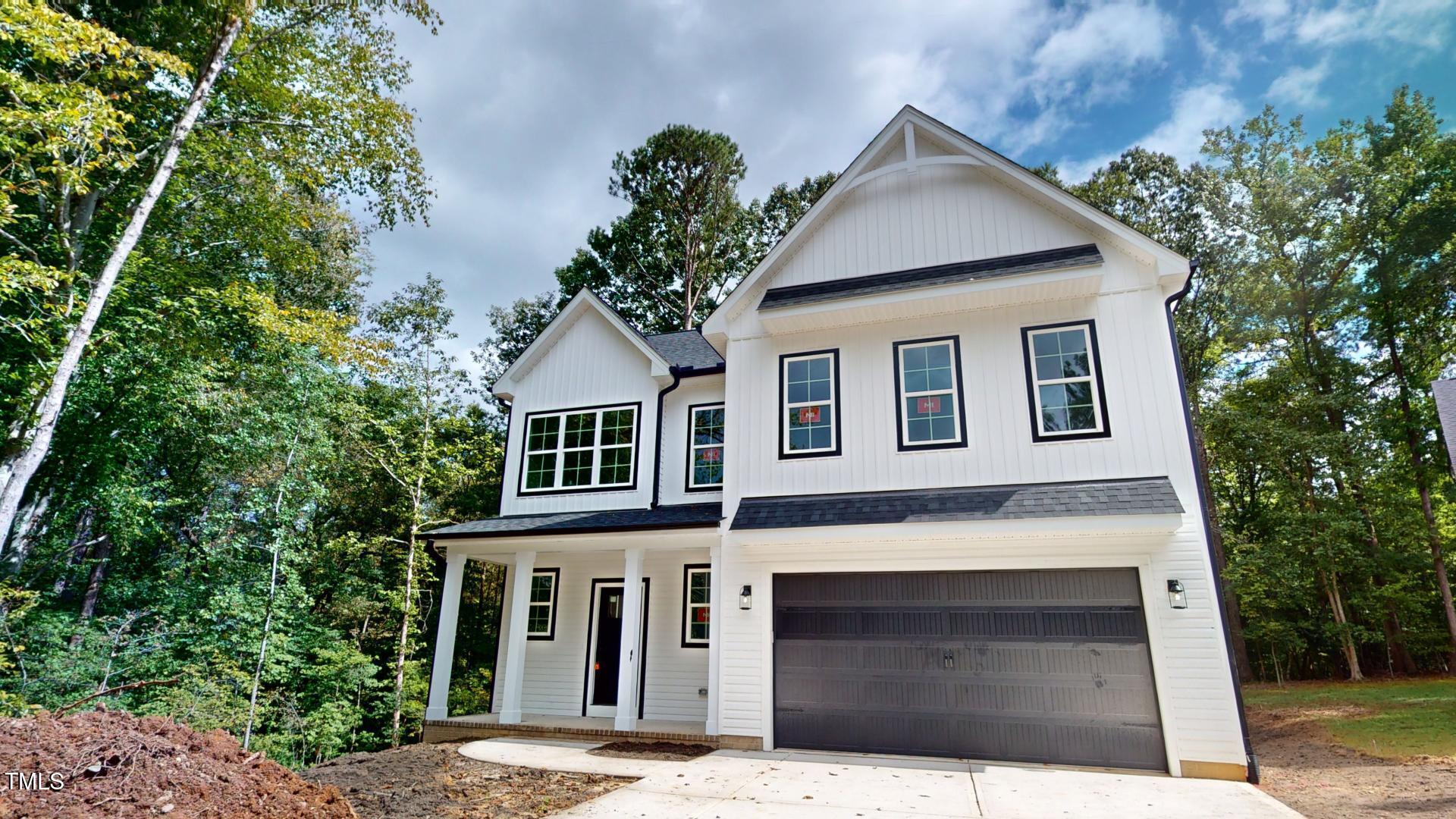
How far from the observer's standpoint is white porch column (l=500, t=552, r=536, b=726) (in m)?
10.4

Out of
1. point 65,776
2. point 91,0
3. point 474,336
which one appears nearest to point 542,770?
point 65,776

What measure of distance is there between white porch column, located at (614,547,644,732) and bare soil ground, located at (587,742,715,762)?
0.41 metres

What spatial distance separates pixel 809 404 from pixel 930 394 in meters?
1.68

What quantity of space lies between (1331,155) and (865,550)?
18.4 meters

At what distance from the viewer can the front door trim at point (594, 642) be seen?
432 inches

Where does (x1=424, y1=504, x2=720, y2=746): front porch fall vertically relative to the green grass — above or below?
above

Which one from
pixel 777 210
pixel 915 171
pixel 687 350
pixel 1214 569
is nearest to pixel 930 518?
pixel 1214 569

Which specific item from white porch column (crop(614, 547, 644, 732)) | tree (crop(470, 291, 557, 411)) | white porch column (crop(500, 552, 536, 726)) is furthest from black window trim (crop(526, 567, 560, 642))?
tree (crop(470, 291, 557, 411))

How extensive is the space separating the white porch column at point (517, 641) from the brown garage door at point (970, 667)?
168 inches

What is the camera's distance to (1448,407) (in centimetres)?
405

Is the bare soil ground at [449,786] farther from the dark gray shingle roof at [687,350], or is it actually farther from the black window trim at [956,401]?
the dark gray shingle roof at [687,350]

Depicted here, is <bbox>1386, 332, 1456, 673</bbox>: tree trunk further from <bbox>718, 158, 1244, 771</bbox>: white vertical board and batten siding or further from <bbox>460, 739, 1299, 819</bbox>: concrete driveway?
<bbox>460, 739, 1299, 819</bbox>: concrete driveway

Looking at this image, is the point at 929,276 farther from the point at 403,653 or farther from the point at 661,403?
the point at 403,653

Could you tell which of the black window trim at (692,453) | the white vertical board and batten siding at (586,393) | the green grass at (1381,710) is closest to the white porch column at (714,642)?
the black window trim at (692,453)
